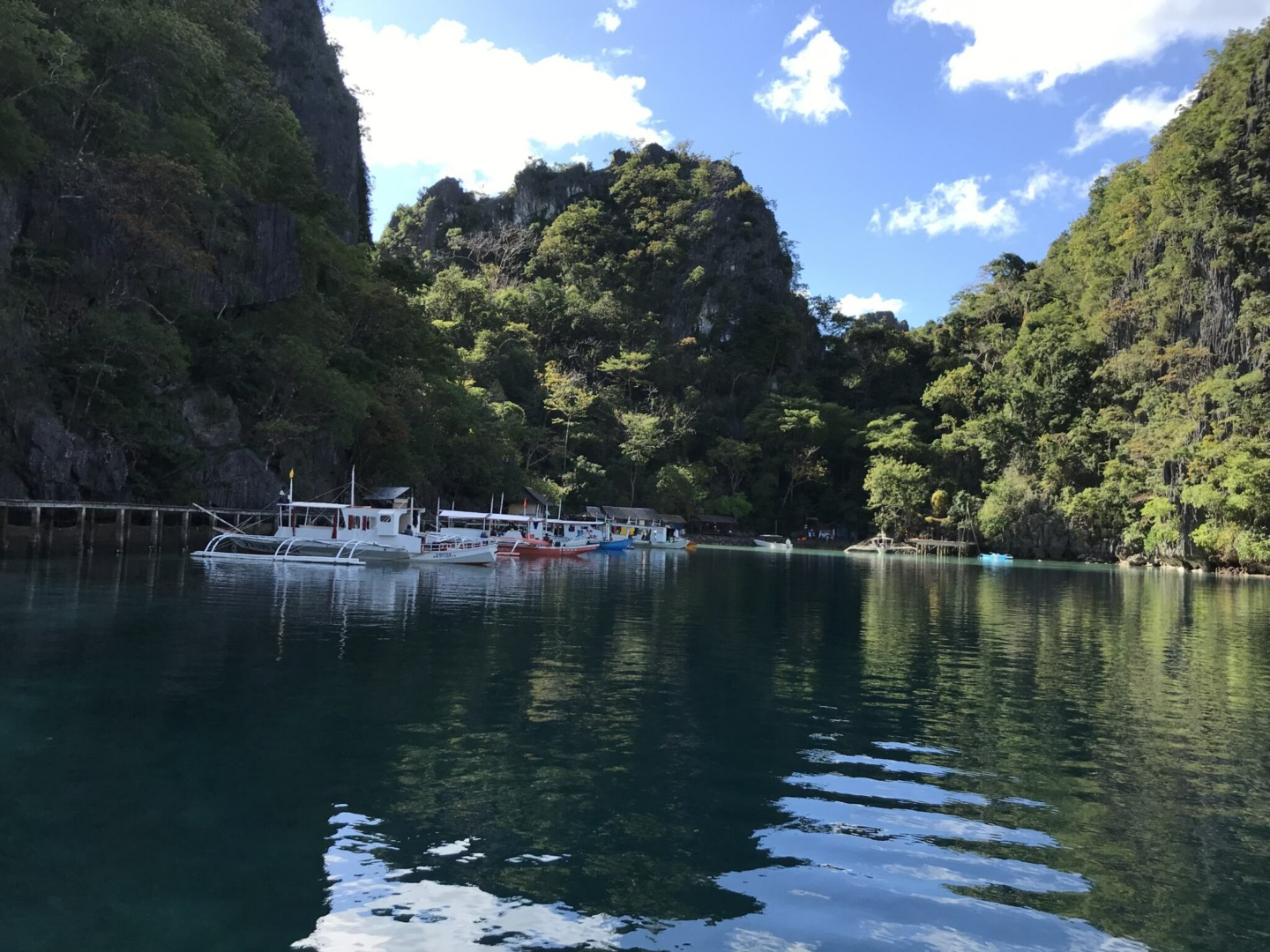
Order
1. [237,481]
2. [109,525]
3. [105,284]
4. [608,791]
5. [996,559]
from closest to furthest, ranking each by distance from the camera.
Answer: [608,791], [109,525], [105,284], [237,481], [996,559]

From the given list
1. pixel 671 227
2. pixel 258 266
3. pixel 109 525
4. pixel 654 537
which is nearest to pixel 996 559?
pixel 654 537

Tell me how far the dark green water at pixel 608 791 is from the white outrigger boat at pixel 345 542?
645 inches

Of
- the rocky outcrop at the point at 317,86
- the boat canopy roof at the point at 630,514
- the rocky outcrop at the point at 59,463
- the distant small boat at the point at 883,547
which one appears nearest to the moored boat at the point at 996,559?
the distant small boat at the point at 883,547

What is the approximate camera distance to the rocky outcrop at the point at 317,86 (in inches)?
2334

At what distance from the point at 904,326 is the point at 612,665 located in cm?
12802

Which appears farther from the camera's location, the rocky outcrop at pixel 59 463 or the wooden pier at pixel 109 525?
the rocky outcrop at pixel 59 463

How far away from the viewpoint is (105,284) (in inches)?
1414

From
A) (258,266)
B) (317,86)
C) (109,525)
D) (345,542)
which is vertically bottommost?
(345,542)

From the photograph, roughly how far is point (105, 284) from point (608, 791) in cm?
3652

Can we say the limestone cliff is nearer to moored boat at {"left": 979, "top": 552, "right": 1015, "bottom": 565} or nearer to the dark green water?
moored boat at {"left": 979, "top": 552, "right": 1015, "bottom": 565}

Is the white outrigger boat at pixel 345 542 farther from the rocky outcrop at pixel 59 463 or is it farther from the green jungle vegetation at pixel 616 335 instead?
the rocky outcrop at pixel 59 463

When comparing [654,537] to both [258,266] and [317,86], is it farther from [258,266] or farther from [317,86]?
[317,86]

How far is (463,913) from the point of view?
5.89 meters

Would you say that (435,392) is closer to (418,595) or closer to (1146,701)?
(418,595)
